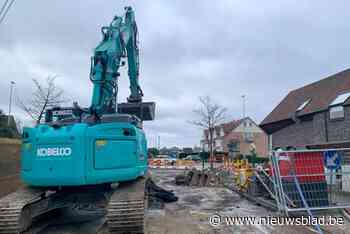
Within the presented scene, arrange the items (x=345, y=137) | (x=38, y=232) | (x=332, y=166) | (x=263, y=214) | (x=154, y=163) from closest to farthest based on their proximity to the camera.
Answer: (x=38, y=232) → (x=332, y=166) → (x=263, y=214) → (x=345, y=137) → (x=154, y=163)

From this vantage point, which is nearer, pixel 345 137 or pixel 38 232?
pixel 38 232

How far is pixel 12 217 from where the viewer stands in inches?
250

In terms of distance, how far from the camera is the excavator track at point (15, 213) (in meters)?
6.34

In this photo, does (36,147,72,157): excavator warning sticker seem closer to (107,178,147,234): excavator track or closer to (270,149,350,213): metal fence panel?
(107,178,147,234): excavator track

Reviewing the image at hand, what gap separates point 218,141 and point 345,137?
4876cm

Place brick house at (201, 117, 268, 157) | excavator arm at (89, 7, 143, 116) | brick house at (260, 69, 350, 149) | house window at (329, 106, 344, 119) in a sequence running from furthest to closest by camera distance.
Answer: brick house at (201, 117, 268, 157), brick house at (260, 69, 350, 149), house window at (329, 106, 344, 119), excavator arm at (89, 7, 143, 116)

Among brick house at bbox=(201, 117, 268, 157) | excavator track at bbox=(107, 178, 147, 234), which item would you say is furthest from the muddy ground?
brick house at bbox=(201, 117, 268, 157)

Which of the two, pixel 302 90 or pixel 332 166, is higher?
pixel 302 90

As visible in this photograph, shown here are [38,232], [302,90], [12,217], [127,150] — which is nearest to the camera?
[12,217]

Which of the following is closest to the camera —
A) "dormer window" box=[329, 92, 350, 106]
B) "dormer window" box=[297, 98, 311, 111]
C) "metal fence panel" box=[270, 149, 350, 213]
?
"metal fence panel" box=[270, 149, 350, 213]

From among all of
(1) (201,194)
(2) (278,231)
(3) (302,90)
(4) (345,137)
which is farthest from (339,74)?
(2) (278,231)

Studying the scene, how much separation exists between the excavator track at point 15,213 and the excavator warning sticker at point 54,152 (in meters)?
0.93

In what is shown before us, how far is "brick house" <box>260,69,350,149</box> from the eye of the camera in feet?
75.3

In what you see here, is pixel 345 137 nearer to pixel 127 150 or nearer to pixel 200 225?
pixel 200 225
